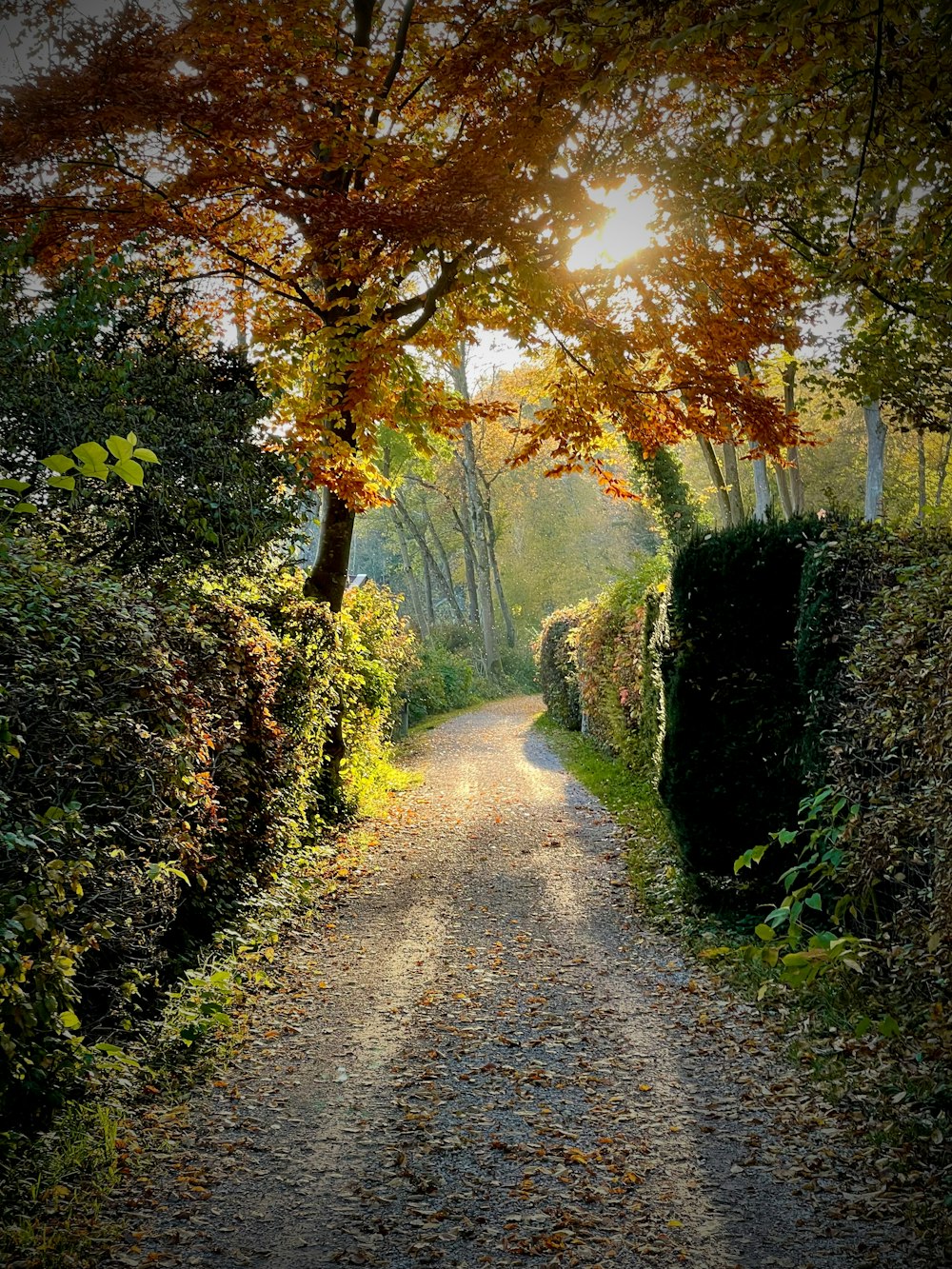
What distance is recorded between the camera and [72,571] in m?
5.04

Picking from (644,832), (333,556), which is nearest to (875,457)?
(644,832)

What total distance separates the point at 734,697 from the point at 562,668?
610 inches

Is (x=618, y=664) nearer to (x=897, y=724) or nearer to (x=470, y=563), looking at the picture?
(x=897, y=724)

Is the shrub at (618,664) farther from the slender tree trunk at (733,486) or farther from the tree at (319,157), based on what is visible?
the tree at (319,157)

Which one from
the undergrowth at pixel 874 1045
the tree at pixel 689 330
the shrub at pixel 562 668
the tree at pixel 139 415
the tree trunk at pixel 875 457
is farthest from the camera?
the shrub at pixel 562 668

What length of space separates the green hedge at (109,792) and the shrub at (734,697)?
375cm

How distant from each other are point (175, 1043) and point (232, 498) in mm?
4443

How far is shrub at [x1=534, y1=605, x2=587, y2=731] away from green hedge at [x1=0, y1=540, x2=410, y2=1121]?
13530 millimetres

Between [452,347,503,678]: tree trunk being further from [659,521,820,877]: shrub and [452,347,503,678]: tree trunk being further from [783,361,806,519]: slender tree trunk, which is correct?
[659,521,820,877]: shrub

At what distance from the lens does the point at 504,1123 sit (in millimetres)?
4586

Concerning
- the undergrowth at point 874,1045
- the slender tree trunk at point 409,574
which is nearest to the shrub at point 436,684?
the slender tree trunk at point 409,574

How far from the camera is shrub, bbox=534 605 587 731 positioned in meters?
21.6

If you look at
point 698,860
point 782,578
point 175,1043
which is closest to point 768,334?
point 782,578

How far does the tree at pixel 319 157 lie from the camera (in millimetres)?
8523
